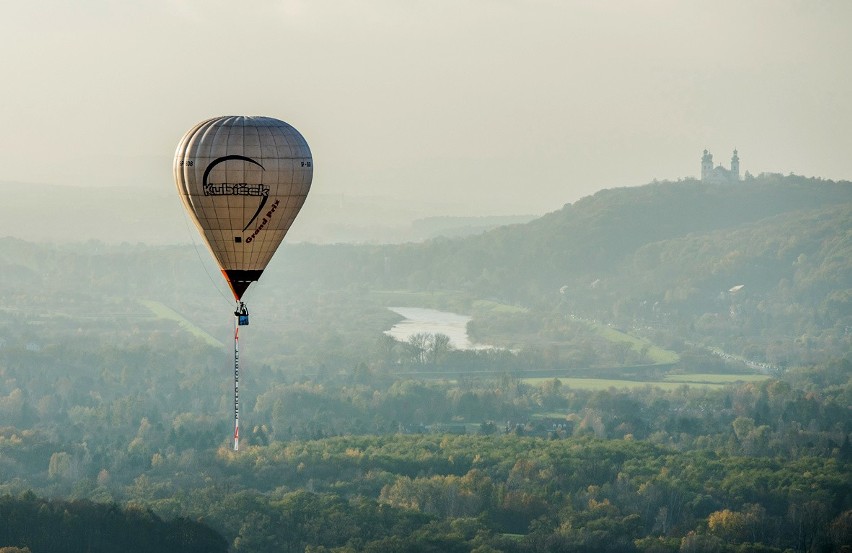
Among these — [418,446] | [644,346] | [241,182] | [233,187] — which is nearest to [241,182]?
[241,182]

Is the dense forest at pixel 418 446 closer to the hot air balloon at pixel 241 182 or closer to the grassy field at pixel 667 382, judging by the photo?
the grassy field at pixel 667 382

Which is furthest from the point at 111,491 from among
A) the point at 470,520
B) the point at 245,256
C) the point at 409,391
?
the point at 409,391

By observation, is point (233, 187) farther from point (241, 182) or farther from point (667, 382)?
point (667, 382)

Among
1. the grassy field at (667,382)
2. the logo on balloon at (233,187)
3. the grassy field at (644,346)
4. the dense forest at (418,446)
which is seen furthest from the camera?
the grassy field at (644,346)

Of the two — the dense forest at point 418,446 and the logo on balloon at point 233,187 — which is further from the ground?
the logo on balloon at point 233,187

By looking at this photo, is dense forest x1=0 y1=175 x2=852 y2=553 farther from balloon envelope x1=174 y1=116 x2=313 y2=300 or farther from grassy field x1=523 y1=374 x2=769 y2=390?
balloon envelope x1=174 y1=116 x2=313 y2=300

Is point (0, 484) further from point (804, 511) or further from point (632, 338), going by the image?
point (632, 338)

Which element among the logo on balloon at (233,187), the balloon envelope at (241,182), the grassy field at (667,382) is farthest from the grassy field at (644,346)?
the logo on balloon at (233,187)

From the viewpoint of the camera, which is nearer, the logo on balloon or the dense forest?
the logo on balloon

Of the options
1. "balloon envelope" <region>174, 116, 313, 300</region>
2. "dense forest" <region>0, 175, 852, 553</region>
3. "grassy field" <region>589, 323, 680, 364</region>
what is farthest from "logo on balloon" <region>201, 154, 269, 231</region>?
"grassy field" <region>589, 323, 680, 364</region>
